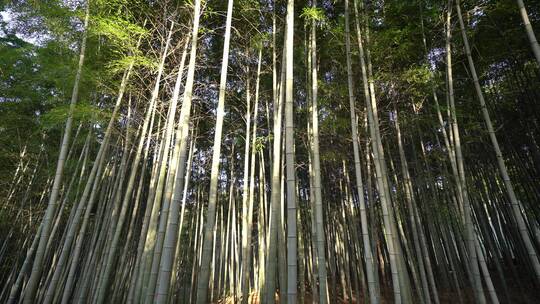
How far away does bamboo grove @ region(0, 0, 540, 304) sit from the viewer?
3.32m

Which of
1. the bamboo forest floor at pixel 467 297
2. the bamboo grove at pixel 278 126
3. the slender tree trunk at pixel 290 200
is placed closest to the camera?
the slender tree trunk at pixel 290 200

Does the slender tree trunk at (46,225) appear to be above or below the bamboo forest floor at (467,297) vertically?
above

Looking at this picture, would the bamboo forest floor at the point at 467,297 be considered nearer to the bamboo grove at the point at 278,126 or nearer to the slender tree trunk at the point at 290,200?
the bamboo grove at the point at 278,126

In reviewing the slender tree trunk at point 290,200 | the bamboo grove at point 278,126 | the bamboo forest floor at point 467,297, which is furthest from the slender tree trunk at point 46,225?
the bamboo forest floor at point 467,297

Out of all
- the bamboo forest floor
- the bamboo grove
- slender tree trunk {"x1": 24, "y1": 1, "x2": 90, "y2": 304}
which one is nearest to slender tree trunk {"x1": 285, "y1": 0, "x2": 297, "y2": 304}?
the bamboo grove

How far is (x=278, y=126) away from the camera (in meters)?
3.76

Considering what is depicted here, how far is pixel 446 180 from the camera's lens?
615cm

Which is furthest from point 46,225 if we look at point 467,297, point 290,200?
point 467,297

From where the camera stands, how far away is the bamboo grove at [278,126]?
131 inches

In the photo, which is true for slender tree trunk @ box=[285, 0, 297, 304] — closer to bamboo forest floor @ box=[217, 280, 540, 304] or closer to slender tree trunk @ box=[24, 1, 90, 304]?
slender tree trunk @ box=[24, 1, 90, 304]

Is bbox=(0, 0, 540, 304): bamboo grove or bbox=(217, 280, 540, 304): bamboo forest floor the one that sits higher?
bbox=(0, 0, 540, 304): bamboo grove

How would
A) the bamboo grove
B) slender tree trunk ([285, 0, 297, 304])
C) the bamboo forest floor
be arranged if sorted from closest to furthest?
slender tree trunk ([285, 0, 297, 304]) → the bamboo grove → the bamboo forest floor

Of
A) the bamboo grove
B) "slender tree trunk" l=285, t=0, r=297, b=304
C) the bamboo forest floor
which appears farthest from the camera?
the bamboo forest floor

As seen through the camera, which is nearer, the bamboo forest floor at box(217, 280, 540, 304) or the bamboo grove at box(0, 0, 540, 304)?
the bamboo grove at box(0, 0, 540, 304)
